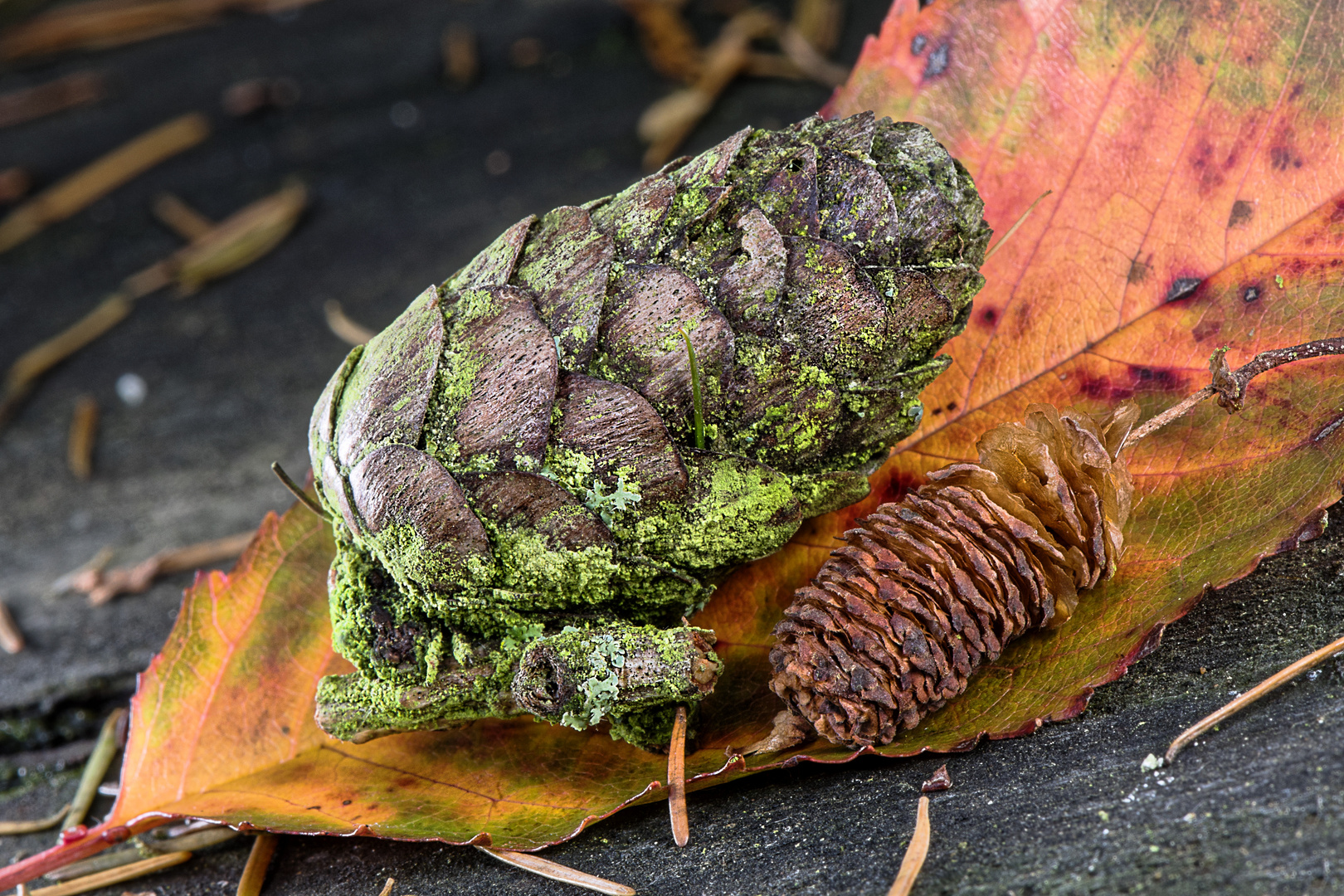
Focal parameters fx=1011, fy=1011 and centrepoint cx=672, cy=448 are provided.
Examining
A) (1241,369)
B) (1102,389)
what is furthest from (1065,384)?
(1241,369)

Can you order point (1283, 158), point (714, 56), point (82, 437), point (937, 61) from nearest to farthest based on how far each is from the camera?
1. point (1283, 158)
2. point (937, 61)
3. point (82, 437)
4. point (714, 56)

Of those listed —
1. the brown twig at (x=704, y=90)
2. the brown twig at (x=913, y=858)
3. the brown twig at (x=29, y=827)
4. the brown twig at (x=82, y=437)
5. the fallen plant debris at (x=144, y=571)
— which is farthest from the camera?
the brown twig at (x=704, y=90)

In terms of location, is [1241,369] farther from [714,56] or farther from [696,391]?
[714,56]

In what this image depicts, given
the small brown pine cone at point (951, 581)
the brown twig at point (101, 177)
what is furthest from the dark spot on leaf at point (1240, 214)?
the brown twig at point (101, 177)

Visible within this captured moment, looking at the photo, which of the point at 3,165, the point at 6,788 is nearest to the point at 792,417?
the point at 6,788

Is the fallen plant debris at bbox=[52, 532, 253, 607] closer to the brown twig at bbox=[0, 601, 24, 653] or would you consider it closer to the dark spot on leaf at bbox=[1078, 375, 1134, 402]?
the brown twig at bbox=[0, 601, 24, 653]

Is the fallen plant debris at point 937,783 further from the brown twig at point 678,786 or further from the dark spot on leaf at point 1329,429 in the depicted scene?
the dark spot on leaf at point 1329,429
